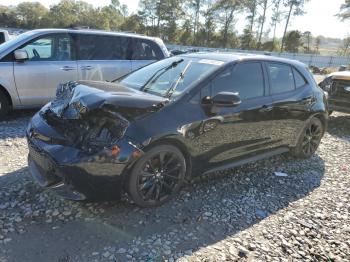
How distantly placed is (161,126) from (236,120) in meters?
1.14

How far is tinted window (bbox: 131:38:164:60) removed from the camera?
796cm

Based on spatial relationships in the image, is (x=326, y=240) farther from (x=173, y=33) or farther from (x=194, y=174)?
(x=173, y=33)

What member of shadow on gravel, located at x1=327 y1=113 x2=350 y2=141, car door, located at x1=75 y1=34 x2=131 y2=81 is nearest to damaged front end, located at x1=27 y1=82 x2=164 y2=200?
car door, located at x1=75 y1=34 x2=131 y2=81

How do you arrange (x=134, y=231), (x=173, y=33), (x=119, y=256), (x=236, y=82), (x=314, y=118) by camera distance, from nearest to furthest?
(x=119, y=256) → (x=134, y=231) → (x=236, y=82) → (x=314, y=118) → (x=173, y=33)

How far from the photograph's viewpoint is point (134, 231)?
3.46 m

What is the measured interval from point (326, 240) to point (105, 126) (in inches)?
98.4

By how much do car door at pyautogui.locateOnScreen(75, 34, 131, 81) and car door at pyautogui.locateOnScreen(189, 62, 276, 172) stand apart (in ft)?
12.3

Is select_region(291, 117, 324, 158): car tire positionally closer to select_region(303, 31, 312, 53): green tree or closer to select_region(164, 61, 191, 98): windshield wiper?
select_region(164, 61, 191, 98): windshield wiper

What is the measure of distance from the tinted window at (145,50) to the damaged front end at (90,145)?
4.33 m

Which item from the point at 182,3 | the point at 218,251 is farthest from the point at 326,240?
the point at 182,3

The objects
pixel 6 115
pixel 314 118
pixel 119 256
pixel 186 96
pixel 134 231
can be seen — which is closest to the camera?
pixel 119 256

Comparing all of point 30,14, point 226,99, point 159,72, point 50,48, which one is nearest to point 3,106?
point 50,48

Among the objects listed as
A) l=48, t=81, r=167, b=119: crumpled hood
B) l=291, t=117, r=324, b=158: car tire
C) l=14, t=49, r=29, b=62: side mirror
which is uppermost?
l=14, t=49, r=29, b=62: side mirror

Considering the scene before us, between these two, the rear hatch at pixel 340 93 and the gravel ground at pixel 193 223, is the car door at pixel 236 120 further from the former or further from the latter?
the rear hatch at pixel 340 93
